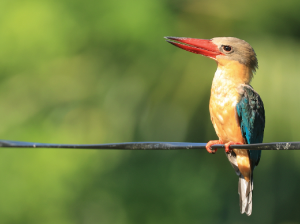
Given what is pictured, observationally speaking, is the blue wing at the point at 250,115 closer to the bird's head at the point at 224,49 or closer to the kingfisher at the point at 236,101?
the kingfisher at the point at 236,101

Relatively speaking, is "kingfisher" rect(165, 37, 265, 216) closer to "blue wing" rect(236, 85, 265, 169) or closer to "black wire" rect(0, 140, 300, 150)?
"blue wing" rect(236, 85, 265, 169)

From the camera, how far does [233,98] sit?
348 centimetres

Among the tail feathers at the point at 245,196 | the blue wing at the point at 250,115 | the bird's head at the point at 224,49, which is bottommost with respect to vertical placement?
the tail feathers at the point at 245,196

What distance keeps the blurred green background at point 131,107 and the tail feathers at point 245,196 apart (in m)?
2.37

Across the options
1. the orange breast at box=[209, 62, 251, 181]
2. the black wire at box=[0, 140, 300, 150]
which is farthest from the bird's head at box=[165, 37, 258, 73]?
the black wire at box=[0, 140, 300, 150]

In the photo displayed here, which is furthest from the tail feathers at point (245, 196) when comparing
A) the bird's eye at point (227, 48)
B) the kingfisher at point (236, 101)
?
the bird's eye at point (227, 48)

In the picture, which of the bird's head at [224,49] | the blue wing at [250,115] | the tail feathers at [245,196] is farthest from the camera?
the tail feathers at [245,196]

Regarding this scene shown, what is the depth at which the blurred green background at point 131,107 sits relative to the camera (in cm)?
676

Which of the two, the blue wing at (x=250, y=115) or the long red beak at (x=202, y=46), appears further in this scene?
the long red beak at (x=202, y=46)

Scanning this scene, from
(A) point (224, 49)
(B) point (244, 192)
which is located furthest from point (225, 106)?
(B) point (244, 192)

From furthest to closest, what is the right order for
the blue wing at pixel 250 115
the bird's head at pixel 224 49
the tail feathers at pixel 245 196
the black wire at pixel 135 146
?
1. the tail feathers at pixel 245 196
2. the bird's head at pixel 224 49
3. the blue wing at pixel 250 115
4. the black wire at pixel 135 146

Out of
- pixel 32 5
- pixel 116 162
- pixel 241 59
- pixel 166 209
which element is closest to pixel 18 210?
pixel 116 162

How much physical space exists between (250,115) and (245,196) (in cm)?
77

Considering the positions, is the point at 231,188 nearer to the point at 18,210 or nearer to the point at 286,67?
the point at 286,67
